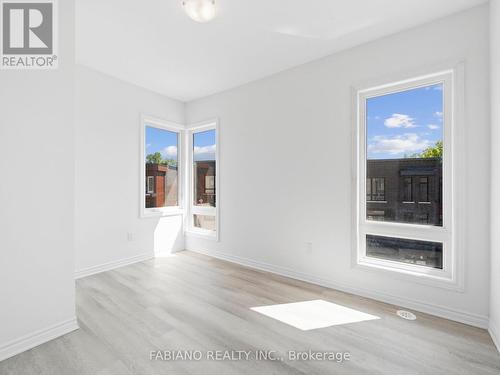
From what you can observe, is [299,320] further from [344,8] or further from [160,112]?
[160,112]

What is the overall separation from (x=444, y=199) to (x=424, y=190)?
0.19 m

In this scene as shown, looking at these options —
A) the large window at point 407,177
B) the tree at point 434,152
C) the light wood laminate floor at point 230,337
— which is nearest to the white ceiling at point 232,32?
the large window at point 407,177

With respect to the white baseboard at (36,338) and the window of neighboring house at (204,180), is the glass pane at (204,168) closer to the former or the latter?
the window of neighboring house at (204,180)

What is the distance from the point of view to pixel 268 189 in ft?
11.5

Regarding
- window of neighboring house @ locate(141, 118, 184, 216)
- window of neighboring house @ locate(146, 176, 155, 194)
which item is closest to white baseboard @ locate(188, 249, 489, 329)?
window of neighboring house @ locate(141, 118, 184, 216)

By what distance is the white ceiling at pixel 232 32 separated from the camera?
2.17 metres

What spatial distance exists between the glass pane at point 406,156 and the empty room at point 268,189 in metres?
0.01

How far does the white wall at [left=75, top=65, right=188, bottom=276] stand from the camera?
3229 millimetres

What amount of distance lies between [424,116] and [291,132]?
146cm

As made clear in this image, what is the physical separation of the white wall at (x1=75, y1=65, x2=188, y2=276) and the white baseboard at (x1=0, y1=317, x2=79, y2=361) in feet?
4.50

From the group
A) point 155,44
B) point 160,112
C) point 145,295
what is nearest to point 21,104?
point 155,44

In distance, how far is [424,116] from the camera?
2.48 metres

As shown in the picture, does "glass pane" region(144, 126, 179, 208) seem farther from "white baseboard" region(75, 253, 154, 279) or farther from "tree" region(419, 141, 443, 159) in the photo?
"tree" region(419, 141, 443, 159)

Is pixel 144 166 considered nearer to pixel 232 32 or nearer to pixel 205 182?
pixel 205 182
